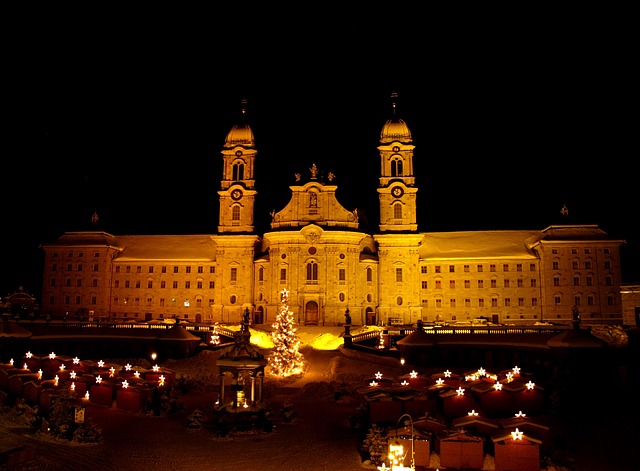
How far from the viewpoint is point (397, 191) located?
69.2 metres

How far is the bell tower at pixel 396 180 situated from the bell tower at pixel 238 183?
1490cm

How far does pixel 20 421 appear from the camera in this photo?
25.9 m

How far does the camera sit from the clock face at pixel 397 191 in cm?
6912

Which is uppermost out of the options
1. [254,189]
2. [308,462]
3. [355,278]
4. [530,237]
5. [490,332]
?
[254,189]

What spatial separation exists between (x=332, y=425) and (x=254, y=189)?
46.4m

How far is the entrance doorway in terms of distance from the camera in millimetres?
66250

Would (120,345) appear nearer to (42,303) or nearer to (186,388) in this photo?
(186,388)

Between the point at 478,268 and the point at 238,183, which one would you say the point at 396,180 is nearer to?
the point at 478,268

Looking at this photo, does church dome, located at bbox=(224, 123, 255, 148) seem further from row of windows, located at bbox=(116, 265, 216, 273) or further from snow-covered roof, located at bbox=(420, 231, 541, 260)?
snow-covered roof, located at bbox=(420, 231, 541, 260)

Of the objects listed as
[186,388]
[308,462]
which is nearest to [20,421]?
[186,388]

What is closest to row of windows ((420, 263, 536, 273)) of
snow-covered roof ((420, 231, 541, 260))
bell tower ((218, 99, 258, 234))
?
snow-covered roof ((420, 231, 541, 260))

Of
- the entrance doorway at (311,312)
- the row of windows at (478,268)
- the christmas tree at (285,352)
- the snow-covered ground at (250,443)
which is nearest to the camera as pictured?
the snow-covered ground at (250,443)

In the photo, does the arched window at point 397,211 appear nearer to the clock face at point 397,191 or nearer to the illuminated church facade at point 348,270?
the illuminated church facade at point 348,270

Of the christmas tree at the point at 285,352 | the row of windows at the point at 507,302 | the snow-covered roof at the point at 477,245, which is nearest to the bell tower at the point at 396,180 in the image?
the snow-covered roof at the point at 477,245
